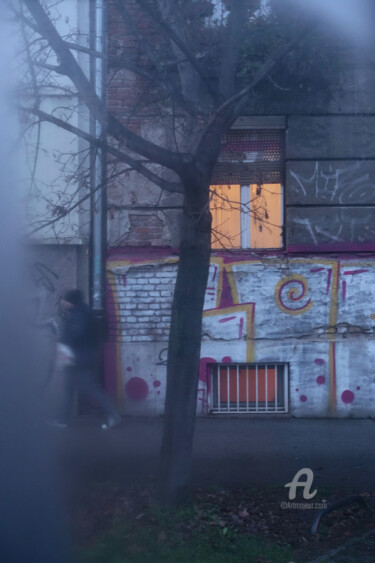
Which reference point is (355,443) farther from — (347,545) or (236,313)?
(347,545)

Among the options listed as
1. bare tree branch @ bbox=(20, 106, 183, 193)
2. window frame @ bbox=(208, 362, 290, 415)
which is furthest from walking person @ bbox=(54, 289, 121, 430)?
bare tree branch @ bbox=(20, 106, 183, 193)

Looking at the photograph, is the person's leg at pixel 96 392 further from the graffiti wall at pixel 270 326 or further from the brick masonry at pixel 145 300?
the brick masonry at pixel 145 300

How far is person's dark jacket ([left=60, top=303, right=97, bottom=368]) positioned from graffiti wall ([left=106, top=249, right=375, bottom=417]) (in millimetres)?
841

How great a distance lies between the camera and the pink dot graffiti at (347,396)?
27.5ft

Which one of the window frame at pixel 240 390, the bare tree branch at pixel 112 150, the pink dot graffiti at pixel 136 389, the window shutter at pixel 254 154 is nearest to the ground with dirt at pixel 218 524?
the bare tree branch at pixel 112 150

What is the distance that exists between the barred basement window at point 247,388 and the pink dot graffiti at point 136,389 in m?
0.85

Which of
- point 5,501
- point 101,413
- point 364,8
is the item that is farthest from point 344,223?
point 5,501

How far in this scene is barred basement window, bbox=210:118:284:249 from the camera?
8609 millimetres

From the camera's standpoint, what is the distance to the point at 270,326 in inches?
332

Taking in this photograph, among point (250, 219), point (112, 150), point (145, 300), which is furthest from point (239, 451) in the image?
point (112, 150)

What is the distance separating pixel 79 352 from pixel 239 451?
2.06 m

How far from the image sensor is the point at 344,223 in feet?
27.6

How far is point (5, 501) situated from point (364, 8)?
658 cm

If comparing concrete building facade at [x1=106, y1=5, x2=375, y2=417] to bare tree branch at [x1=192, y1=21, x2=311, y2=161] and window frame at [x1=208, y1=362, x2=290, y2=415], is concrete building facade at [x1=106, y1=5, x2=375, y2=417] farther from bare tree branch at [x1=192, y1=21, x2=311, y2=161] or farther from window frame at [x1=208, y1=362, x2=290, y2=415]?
bare tree branch at [x1=192, y1=21, x2=311, y2=161]
